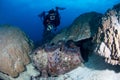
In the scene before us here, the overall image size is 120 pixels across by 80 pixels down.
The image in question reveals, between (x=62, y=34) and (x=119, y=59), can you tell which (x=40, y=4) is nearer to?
(x=62, y=34)

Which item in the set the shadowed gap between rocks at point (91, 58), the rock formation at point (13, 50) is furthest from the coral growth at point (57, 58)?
the rock formation at point (13, 50)

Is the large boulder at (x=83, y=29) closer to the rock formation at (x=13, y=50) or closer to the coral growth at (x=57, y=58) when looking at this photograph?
the coral growth at (x=57, y=58)

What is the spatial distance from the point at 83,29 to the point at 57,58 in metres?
1.41

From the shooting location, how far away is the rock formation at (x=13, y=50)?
278 inches

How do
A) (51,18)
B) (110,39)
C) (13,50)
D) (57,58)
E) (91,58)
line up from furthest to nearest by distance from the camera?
(51,18), (13,50), (91,58), (57,58), (110,39)

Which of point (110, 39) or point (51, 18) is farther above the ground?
point (51, 18)

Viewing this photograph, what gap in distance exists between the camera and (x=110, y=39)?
5039 mm

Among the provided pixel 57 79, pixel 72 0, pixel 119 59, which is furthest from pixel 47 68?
pixel 72 0

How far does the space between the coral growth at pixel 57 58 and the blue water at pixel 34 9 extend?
33.6 meters

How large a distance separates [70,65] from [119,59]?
6.09 ft

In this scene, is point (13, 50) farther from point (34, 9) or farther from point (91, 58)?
point (34, 9)

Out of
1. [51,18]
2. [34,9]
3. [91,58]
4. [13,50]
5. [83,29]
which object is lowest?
[91,58]

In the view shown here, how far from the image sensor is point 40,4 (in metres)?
45.2

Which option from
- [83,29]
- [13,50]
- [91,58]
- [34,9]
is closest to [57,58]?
[91,58]
